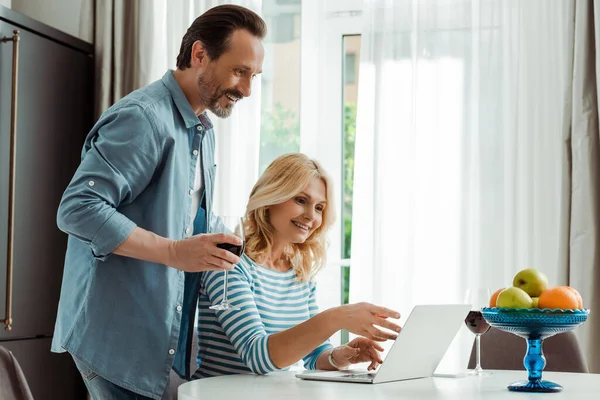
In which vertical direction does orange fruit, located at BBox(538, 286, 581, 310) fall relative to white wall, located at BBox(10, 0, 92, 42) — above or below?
below

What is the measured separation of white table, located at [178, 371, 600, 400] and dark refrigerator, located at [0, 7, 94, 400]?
1.47 m

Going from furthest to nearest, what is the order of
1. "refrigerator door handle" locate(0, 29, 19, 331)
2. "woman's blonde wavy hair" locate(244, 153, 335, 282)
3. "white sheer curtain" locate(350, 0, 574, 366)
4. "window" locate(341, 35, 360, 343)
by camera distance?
"window" locate(341, 35, 360, 343) < "white sheer curtain" locate(350, 0, 574, 366) < "refrigerator door handle" locate(0, 29, 19, 331) < "woman's blonde wavy hair" locate(244, 153, 335, 282)

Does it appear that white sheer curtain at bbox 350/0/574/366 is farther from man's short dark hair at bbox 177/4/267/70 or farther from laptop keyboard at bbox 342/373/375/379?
laptop keyboard at bbox 342/373/375/379

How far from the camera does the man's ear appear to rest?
1992 mm

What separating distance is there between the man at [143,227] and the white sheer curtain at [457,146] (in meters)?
1.22

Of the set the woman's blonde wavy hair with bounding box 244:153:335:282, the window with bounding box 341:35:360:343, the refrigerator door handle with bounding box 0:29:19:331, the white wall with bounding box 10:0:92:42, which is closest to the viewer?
the woman's blonde wavy hair with bounding box 244:153:335:282

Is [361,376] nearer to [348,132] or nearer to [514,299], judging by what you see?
[514,299]

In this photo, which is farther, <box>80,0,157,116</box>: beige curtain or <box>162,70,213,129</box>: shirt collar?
<box>80,0,157,116</box>: beige curtain

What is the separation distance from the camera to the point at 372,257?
123 inches

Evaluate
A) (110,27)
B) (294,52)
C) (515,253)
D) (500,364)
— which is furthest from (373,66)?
(500,364)

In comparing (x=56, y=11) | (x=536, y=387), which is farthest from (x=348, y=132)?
(x=536, y=387)

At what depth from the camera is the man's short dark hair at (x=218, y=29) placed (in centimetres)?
198

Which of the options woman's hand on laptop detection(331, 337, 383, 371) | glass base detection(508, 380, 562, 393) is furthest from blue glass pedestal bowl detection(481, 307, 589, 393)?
woman's hand on laptop detection(331, 337, 383, 371)

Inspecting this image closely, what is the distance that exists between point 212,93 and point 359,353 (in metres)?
0.72
